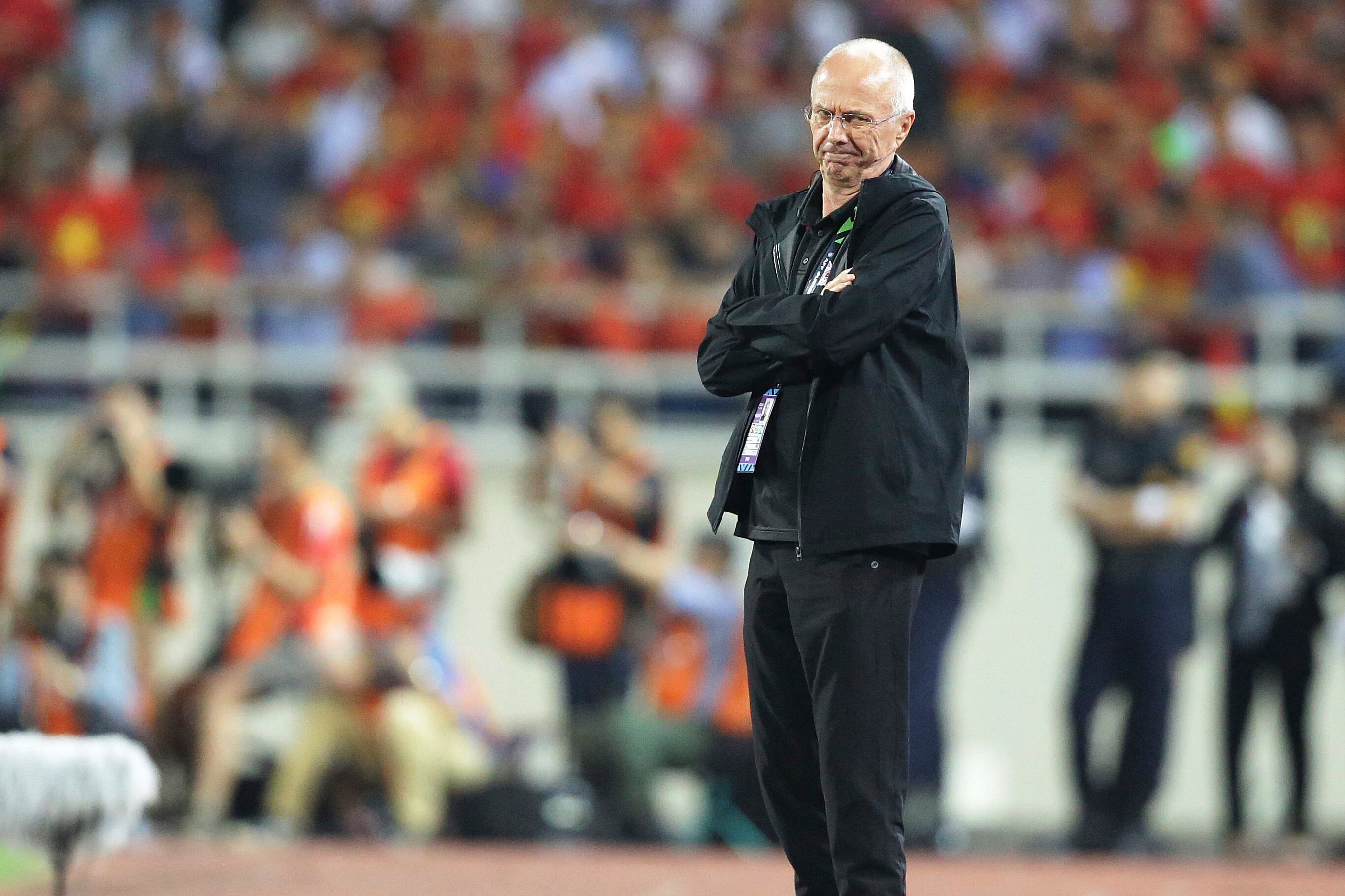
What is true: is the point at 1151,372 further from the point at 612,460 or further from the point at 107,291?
the point at 107,291

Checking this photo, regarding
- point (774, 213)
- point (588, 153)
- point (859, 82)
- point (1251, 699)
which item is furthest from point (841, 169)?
point (588, 153)

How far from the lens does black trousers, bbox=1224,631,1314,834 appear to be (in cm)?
998

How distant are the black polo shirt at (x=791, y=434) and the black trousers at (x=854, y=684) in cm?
6

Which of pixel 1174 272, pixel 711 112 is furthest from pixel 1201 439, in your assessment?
pixel 711 112

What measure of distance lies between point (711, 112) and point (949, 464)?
32.8ft

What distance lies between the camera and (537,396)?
480 inches

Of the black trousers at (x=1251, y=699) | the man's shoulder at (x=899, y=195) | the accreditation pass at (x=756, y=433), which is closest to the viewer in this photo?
the man's shoulder at (x=899, y=195)

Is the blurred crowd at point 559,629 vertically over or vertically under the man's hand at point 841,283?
under

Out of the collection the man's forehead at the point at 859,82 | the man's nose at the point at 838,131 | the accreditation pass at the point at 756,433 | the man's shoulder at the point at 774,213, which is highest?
the man's forehead at the point at 859,82

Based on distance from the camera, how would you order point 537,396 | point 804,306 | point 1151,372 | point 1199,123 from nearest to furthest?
point 804,306 → point 1151,372 → point 537,396 → point 1199,123

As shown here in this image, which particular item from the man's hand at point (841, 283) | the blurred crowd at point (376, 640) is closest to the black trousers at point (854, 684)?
the man's hand at point (841, 283)

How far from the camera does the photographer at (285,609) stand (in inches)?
394

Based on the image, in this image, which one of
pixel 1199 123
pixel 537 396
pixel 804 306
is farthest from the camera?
pixel 1199 123

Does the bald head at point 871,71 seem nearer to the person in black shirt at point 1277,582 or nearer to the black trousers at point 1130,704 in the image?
the black trousers at point 1130,704
